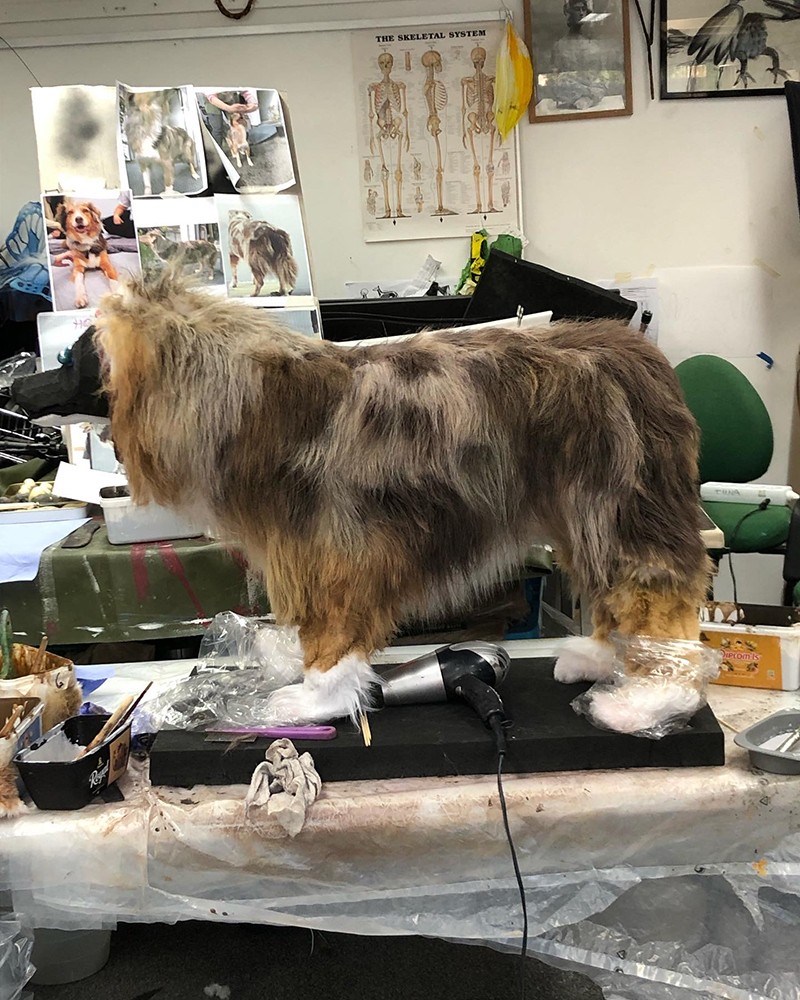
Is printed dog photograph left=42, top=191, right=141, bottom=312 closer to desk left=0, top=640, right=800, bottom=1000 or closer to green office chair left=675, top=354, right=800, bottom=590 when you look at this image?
desk left=0, top=640, right=800, bottom=1000

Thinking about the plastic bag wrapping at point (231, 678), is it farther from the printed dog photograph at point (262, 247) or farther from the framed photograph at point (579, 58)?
the framed photograph at point (579, 58)

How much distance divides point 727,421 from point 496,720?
1.47 meters

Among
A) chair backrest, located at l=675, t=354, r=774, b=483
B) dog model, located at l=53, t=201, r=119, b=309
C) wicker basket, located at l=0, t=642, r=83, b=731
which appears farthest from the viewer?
chair backrest, located at l=675, t=354, r=774, b=483

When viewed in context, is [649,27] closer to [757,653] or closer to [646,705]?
[757,653]

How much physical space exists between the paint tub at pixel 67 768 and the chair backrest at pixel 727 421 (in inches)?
65.4

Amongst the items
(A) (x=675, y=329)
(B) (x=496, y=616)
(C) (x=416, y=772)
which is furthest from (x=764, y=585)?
(C) (x=416, y=772)

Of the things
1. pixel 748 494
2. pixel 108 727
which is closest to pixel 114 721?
pixel 108 727

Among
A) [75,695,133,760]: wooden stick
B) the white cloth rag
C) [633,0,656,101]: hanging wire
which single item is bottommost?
the white cloth rag

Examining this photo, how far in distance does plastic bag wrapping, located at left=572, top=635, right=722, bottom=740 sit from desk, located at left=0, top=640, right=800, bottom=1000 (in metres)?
0.06

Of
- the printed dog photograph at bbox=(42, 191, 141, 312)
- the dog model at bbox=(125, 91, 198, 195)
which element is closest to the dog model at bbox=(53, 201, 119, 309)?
the printed dog photograph at bbox=(42, 191, 141, 312)

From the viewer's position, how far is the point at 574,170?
226 centimetres

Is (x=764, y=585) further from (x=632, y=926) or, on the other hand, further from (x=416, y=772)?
(x=416, y=772)

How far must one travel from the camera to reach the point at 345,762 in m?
0.87

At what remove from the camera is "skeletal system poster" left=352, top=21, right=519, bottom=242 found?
2.15m
